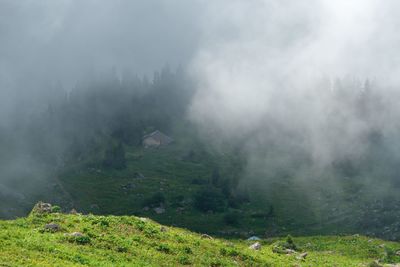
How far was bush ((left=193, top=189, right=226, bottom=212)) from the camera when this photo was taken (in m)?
129

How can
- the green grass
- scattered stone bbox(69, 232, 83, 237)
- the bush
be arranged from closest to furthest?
the green grass → scattered stone bbox(69, 232, 83, 237) → the bush

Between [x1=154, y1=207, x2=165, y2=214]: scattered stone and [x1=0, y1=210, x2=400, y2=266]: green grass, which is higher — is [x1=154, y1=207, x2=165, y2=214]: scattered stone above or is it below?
above

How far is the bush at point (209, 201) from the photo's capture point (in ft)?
424

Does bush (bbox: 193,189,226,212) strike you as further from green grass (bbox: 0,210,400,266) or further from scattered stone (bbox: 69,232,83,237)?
scattered stone (bbox: 69,232,83,237)

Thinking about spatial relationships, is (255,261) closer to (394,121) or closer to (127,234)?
(127,234)

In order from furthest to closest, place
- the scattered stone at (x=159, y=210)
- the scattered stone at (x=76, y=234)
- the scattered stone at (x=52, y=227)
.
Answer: the scattered stone at (x=159, y=210) < the scattered stone at (x=52, y=227) < the scattered stone at (x=76, y=234)

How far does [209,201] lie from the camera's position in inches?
5226

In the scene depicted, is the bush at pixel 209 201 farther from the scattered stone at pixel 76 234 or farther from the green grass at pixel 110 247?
the scattered stone at pixel 76 234

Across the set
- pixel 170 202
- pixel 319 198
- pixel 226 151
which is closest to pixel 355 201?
pixel 319 198

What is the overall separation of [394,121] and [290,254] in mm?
165857

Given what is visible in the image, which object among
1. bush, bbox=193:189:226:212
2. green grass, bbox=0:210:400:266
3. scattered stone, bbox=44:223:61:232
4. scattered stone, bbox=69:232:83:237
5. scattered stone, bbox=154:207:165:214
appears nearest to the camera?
green grass, bbox=0:210:400:266

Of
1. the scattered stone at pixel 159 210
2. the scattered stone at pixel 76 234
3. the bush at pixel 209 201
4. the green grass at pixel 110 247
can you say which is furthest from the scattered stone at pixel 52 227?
the bush at pixel 209 201

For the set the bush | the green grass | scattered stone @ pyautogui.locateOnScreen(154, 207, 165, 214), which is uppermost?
the bush

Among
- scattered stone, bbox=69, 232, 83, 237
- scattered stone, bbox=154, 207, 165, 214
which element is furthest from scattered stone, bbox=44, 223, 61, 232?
scattered stone, bbox=154, 207, 165, 214
